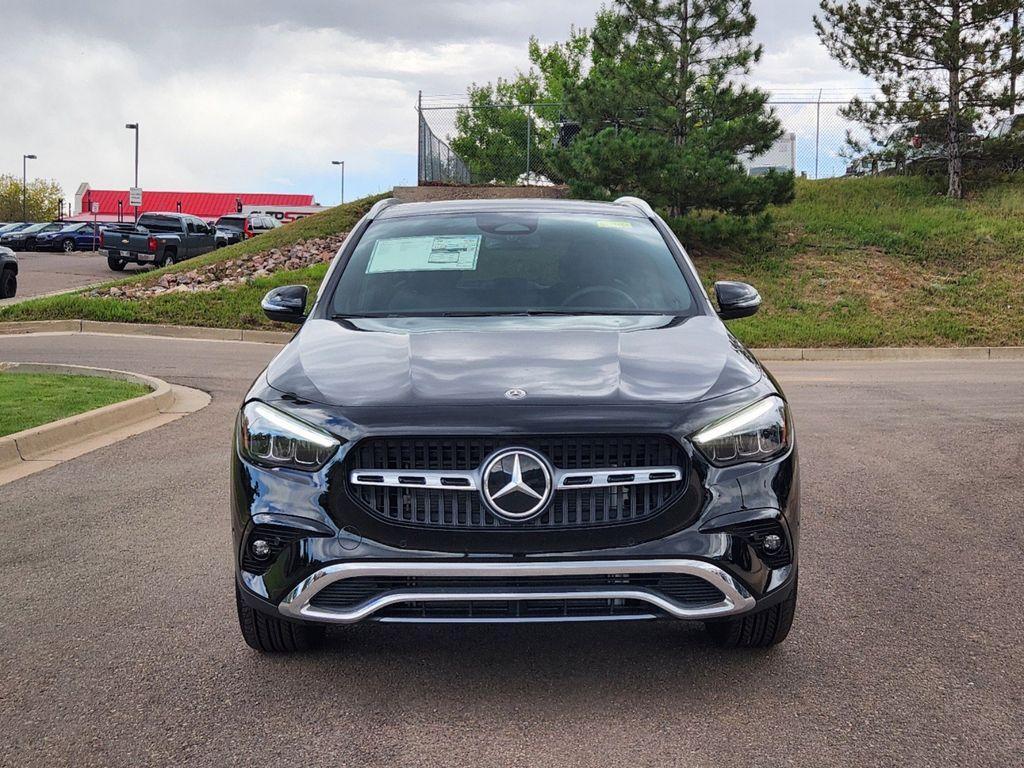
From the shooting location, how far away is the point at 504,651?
439 centimetres

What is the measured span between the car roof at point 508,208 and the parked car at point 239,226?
132ft

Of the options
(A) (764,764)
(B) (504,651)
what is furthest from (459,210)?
(A) (764,764)

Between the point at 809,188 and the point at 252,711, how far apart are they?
29.9m

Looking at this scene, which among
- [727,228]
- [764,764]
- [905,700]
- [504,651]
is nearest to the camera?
[764,764]

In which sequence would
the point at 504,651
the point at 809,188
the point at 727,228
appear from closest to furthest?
the point at 504,651
the point at 727,228
the point at 809,188

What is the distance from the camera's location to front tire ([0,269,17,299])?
2652cm

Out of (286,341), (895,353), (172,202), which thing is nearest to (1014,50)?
(895,353)

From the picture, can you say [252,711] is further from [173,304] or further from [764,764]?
→ [173,304]

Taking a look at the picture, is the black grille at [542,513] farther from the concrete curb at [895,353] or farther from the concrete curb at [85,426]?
the concrete curb at [895,353]

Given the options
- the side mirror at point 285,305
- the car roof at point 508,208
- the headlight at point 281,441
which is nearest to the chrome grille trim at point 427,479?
the headlight at point 281,441

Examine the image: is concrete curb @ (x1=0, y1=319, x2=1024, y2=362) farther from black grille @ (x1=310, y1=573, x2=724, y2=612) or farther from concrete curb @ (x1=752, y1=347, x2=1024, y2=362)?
black grille @ (x1=310, y1=573, x2=724, y2=612)

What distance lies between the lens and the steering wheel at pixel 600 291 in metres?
5.06

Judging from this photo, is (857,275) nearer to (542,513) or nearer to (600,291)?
(600,291)

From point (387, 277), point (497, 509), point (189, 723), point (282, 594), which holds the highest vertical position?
point (387, 277)
